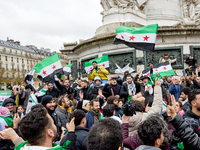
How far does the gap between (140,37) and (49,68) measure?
4.14 metres

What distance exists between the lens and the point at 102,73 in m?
9.50

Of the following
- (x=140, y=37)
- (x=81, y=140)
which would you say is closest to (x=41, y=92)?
(x=140, y=37)

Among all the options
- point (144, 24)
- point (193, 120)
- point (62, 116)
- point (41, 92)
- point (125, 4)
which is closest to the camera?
point (193, 120)

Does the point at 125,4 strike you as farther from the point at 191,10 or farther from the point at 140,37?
the point at 140,37

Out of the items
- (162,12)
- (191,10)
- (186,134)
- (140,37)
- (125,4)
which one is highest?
(125,4)

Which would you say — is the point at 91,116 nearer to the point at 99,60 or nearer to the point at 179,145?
the point at 179,145

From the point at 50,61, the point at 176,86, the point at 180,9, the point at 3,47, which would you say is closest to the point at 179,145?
the point at 176,86

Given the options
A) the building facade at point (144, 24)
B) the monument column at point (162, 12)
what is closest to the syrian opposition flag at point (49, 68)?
the building facade at point (144, 24)

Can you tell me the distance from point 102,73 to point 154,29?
9.26 ft

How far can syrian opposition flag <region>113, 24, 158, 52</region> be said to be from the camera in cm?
808

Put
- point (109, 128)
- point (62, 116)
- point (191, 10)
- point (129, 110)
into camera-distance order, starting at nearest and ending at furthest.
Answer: point (109, 128), point (129, 110), point (62, 116), point (191, 10)

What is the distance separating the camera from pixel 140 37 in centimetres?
822

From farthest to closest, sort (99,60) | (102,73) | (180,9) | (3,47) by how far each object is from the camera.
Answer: (3,47) → (180,9) → (99,60) → (102,73)

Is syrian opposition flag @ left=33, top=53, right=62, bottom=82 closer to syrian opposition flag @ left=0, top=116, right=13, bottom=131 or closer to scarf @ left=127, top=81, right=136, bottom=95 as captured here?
scarf @ left=127, top=81, right=136, bottom=95
